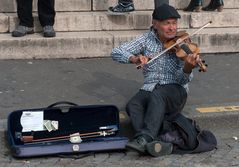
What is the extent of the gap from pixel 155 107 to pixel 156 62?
40cm

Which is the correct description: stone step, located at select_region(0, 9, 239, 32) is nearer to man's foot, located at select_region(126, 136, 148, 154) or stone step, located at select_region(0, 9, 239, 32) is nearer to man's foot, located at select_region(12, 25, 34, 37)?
man's foot, located at select_region(12, 25, 34, 37)

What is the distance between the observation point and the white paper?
4.54 meters

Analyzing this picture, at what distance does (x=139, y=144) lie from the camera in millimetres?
4375

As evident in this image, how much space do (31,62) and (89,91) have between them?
1.17m

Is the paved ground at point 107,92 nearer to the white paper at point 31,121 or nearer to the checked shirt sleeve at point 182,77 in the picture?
the white paper at point 31,121

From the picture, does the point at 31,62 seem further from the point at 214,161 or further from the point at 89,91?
the point at 214,161

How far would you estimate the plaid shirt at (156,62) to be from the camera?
475cm

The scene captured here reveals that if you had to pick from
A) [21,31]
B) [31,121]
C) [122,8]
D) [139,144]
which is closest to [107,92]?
[31,121]

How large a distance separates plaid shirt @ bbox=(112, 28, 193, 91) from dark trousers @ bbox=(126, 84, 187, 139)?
0.06 m

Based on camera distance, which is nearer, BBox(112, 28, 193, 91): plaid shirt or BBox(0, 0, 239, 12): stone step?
BBox(112, 28, 193, 91): plaid shirt

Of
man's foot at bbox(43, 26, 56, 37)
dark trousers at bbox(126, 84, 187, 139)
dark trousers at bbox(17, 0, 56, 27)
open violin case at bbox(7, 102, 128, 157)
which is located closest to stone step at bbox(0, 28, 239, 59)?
man's foot at bbox(43, 26, 56, 37)

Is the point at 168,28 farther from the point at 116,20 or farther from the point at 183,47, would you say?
the point at 116,20

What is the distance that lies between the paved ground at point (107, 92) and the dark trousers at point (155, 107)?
23cm

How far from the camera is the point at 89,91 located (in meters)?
5.63
